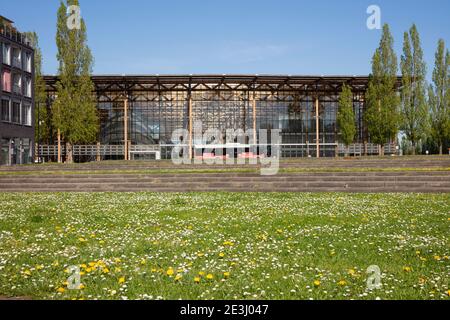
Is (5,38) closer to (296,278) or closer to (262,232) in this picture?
(262,232)

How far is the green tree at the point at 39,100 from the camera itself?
57562 millimetres

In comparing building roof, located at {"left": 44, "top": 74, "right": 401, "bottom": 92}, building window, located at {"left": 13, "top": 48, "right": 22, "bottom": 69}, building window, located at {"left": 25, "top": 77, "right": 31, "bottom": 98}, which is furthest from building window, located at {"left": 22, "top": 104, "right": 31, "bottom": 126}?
building roof, located at {"left": 44, "top": 74, "right": 401, "bottom": 92}

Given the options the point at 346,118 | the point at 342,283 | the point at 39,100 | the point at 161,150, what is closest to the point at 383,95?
the point at 346,118

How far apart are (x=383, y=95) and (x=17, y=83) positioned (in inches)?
1811

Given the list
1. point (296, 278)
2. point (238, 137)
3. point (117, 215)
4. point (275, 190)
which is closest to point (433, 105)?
point (238, 137)

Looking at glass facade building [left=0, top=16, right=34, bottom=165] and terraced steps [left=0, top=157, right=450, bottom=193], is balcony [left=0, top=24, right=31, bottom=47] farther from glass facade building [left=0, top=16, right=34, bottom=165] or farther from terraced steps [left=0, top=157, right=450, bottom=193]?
terraced steps [left=0, top=157, right=450, bottom=193]

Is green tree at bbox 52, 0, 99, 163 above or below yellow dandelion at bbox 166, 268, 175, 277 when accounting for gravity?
above

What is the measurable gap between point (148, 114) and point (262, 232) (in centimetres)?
5808

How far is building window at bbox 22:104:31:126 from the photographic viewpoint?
53625mm

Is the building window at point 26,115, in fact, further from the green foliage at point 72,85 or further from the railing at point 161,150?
the green foliage at point 72,85

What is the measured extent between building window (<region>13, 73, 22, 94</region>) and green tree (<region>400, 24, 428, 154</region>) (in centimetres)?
4826

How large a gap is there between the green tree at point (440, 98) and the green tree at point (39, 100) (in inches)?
2057

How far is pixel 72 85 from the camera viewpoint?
4881 centimetres

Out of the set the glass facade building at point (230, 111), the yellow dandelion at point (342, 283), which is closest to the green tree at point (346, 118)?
the glass facade building at point (230, 111)
